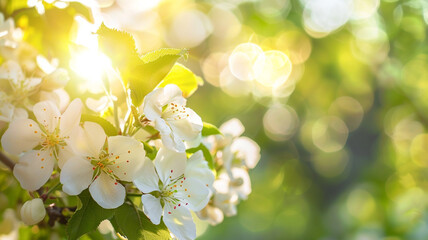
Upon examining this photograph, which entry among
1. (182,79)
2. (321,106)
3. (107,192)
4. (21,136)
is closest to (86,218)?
(107,192)

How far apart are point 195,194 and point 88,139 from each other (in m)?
0.18

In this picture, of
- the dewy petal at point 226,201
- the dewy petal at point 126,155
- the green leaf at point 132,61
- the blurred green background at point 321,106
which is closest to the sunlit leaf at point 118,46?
the green leaf at point 132,61

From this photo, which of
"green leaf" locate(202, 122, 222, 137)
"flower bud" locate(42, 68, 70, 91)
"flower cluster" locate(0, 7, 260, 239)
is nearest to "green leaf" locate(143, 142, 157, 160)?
"flower cluster" locate(0, 7, 260, 239)

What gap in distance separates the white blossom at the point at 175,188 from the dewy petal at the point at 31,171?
0.42ft

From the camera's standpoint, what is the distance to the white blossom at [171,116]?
613mm

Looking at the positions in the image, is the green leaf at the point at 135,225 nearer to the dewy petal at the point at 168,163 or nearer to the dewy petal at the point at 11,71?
the dewy petal at the point at 168,163

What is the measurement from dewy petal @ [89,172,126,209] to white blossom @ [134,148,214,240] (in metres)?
0.03

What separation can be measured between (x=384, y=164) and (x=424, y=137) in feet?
2.69

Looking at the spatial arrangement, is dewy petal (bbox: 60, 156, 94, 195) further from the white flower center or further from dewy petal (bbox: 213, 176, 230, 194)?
dewy petal (bbox: 213, 176, 230, 194)

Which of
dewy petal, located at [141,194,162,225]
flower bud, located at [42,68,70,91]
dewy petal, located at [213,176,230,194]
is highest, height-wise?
flower bud, located at [42,68,70,91]

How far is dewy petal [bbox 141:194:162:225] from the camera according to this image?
62cm

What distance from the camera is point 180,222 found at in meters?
0.66

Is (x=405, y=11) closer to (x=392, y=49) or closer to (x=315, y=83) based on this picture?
→ (x=392, y=49)

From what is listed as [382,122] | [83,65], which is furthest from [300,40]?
[83,65]
